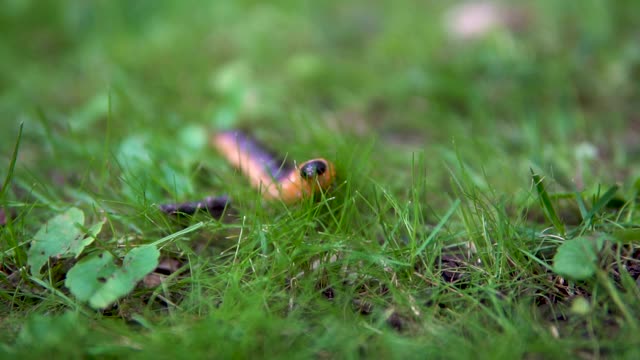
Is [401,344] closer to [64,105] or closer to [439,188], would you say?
[439,188]

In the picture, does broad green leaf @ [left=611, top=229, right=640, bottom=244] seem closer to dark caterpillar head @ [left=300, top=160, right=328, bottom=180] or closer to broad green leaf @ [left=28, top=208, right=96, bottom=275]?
dark caterpillar head @ [left=300, top=160, right=328, bottom=180]

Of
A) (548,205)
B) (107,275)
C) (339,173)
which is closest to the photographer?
(107,275)

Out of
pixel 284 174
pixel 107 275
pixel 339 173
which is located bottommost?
pixel 107 275

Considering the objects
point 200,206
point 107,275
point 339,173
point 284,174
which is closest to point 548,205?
point 339,173

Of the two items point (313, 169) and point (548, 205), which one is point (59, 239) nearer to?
point (313, 169)

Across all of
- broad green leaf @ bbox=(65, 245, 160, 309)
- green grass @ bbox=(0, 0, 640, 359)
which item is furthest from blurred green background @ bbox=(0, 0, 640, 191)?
broad green leaf @ bbox=(65, 245, 160, 309)

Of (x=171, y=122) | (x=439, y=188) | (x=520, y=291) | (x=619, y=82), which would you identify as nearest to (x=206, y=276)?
(x=520, y=291)
